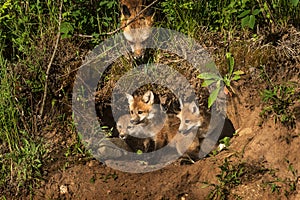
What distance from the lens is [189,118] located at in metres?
5.50

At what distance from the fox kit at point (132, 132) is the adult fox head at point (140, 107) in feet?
0.21

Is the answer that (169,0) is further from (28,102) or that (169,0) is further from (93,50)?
(28,102)

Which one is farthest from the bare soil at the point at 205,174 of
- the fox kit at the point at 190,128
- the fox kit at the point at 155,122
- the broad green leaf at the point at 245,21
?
the broad green leaf at the point at 245,21

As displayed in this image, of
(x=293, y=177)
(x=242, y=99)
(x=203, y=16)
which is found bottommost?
(x=293, y=177)

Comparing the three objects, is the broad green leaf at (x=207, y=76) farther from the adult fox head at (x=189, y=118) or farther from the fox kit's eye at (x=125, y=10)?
the fox kit's eye at (x=125, y=10)

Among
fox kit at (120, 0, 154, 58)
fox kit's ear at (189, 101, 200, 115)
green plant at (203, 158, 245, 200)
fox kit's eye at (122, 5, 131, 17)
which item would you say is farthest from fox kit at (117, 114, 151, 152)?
green plant at (203, 158, 245, 200)

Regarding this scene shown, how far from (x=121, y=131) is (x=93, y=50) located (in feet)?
3.16

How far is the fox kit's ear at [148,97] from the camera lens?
5539 millimetres

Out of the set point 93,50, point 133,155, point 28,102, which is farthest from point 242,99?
point 28,102

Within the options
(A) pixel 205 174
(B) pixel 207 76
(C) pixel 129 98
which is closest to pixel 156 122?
(C) pixel 129 98

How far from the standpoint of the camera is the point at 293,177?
4.44 metres

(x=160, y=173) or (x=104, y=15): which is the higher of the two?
(x=104, y=15)

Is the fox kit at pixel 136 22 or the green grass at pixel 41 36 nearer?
the green grass at pixel 41 36

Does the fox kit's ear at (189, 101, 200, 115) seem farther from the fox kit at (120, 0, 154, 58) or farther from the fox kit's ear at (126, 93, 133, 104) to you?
the fox kit at (120, 0, 154, 58)
